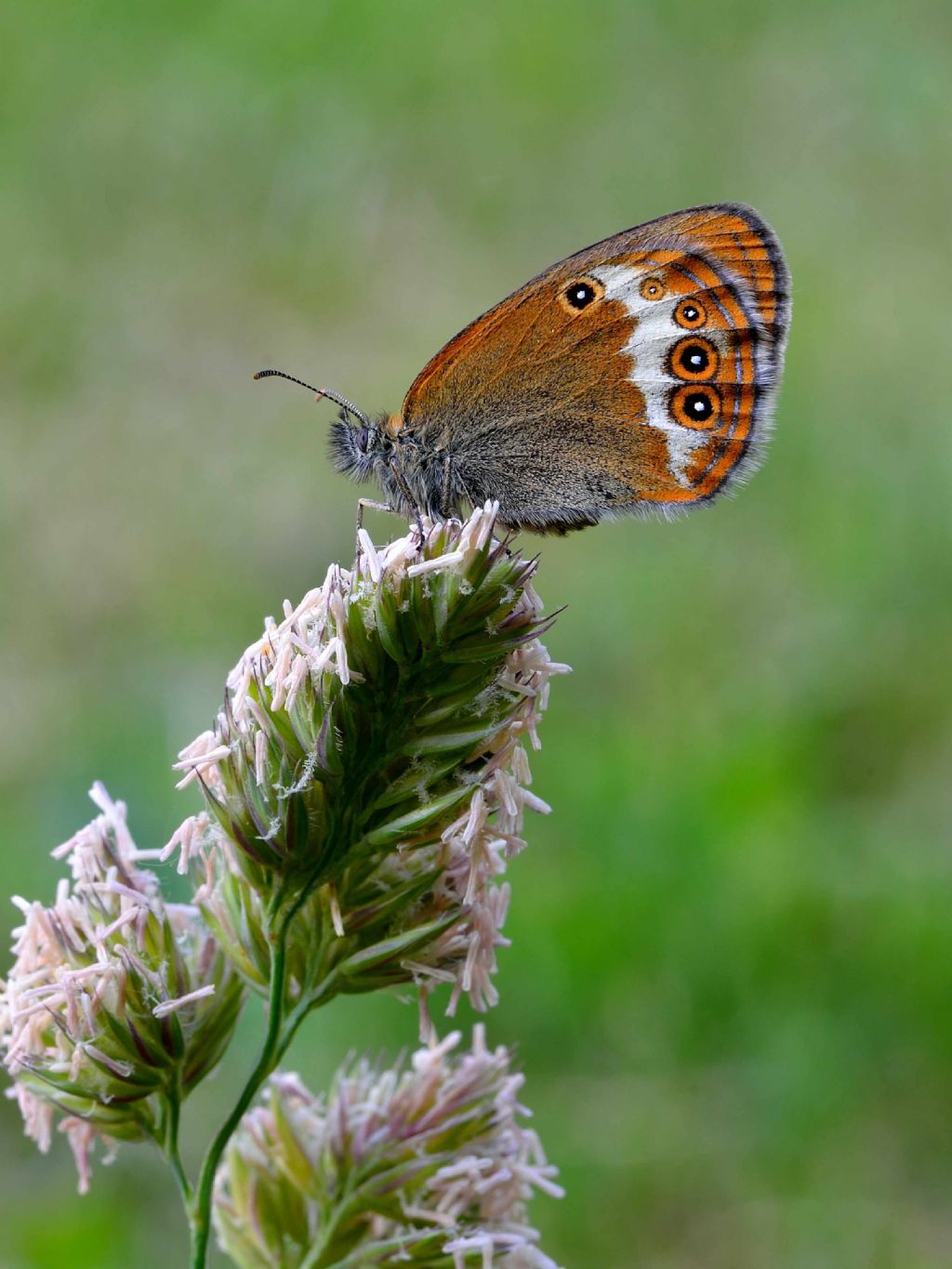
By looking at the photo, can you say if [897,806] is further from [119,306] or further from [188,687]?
[119,306]

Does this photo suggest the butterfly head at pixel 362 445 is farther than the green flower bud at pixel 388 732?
Yes

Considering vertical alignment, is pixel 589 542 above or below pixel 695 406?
above

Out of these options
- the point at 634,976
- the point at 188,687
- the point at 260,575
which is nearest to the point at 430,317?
the point at 260,575

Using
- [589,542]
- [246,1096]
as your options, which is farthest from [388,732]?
[589,542]

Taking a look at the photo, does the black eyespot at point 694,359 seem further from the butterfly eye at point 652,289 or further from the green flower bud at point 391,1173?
the green flower bud at point 391,1173

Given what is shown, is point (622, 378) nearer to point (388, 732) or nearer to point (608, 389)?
point (608, 389)

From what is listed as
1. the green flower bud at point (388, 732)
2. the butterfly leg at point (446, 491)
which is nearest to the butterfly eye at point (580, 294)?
the butterfly leg at point (446, 491)
